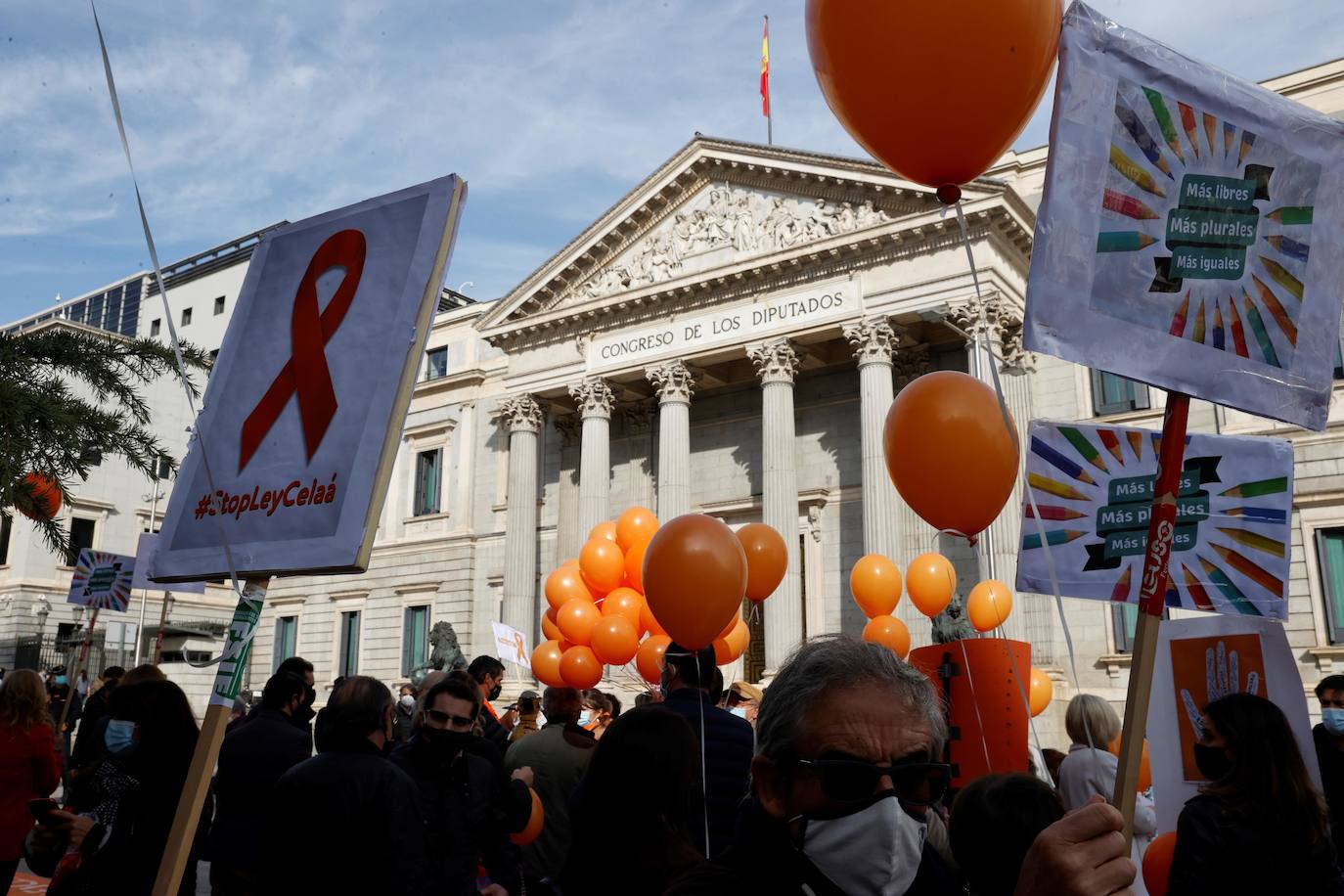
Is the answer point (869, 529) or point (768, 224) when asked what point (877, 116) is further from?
point (768, 224)

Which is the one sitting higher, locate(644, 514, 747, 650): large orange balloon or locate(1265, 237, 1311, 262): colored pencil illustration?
locate(1265, 237, 1311, 262): colored pencil illustration

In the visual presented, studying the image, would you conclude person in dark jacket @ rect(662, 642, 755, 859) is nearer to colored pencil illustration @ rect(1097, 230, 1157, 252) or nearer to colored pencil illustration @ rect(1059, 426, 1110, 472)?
colored pencil illustration @ rect(1097, 230, 1157, 252)

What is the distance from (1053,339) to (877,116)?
136 centimetres

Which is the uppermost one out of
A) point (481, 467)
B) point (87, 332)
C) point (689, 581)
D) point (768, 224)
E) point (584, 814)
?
point (768, 224)

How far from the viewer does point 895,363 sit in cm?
2409

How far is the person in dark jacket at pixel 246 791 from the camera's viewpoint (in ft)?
14.5

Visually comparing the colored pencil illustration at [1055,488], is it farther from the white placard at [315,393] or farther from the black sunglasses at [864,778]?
the black sunglasses at [864,778]

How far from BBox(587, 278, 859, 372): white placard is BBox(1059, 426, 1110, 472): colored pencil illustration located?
54.6ft

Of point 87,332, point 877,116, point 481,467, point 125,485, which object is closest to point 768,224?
point 481,467

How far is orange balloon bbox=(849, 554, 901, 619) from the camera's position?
1238cm

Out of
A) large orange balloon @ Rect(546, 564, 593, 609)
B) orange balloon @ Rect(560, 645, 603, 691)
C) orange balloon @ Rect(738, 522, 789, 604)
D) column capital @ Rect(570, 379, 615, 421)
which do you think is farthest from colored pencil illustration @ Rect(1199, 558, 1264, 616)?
column capital @ Rect(570, 379, 615, 421)

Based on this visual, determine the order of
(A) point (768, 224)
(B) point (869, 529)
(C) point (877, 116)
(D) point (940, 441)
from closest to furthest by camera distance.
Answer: (C) point (877, 116) → (D) point (940, 441) → (B) point (869, 529) → (A) point (768, 224)

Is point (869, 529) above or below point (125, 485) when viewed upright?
below

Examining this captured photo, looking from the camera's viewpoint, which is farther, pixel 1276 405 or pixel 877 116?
pixel 877 116
